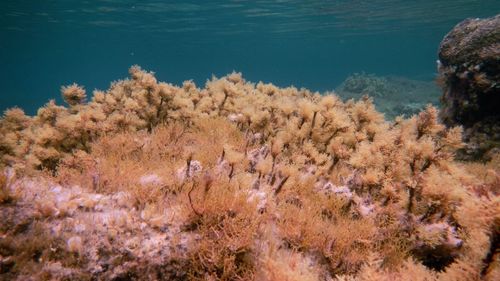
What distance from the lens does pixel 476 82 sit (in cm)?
652

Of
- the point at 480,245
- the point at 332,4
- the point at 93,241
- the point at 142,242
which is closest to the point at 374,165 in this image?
the point at 480,245

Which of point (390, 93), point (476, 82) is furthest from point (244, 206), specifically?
point (390, 93)

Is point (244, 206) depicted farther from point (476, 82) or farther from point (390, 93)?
point (390, 93)

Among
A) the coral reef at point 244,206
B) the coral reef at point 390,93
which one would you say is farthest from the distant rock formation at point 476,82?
the coral reef at point 390,93

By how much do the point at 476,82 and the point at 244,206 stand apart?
20.6 feet

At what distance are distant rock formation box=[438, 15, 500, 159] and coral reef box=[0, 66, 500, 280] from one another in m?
1.38

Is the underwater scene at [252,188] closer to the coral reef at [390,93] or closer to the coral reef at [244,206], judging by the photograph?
the coral reef at [244,206]

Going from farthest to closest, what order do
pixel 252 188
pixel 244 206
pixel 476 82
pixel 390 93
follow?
pixel 390 93, pixel 476 82, pixel 252 188, pixel 244 206

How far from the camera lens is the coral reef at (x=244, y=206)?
2.80 meters

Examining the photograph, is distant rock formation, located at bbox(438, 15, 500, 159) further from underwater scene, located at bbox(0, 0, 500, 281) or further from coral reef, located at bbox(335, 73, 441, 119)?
coral reef, located at bbox(335, 73, 441, 119)

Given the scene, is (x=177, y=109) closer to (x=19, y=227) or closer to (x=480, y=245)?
(x=19, y=227)

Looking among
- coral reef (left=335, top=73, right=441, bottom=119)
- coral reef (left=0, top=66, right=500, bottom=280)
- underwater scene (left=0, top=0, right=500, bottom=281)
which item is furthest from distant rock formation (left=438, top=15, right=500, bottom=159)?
coral reef (left=335, top=73, right=441, bottom=119)

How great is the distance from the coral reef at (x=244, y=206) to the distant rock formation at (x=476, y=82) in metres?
1.38

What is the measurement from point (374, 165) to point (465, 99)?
Result: 4371 millimetres
